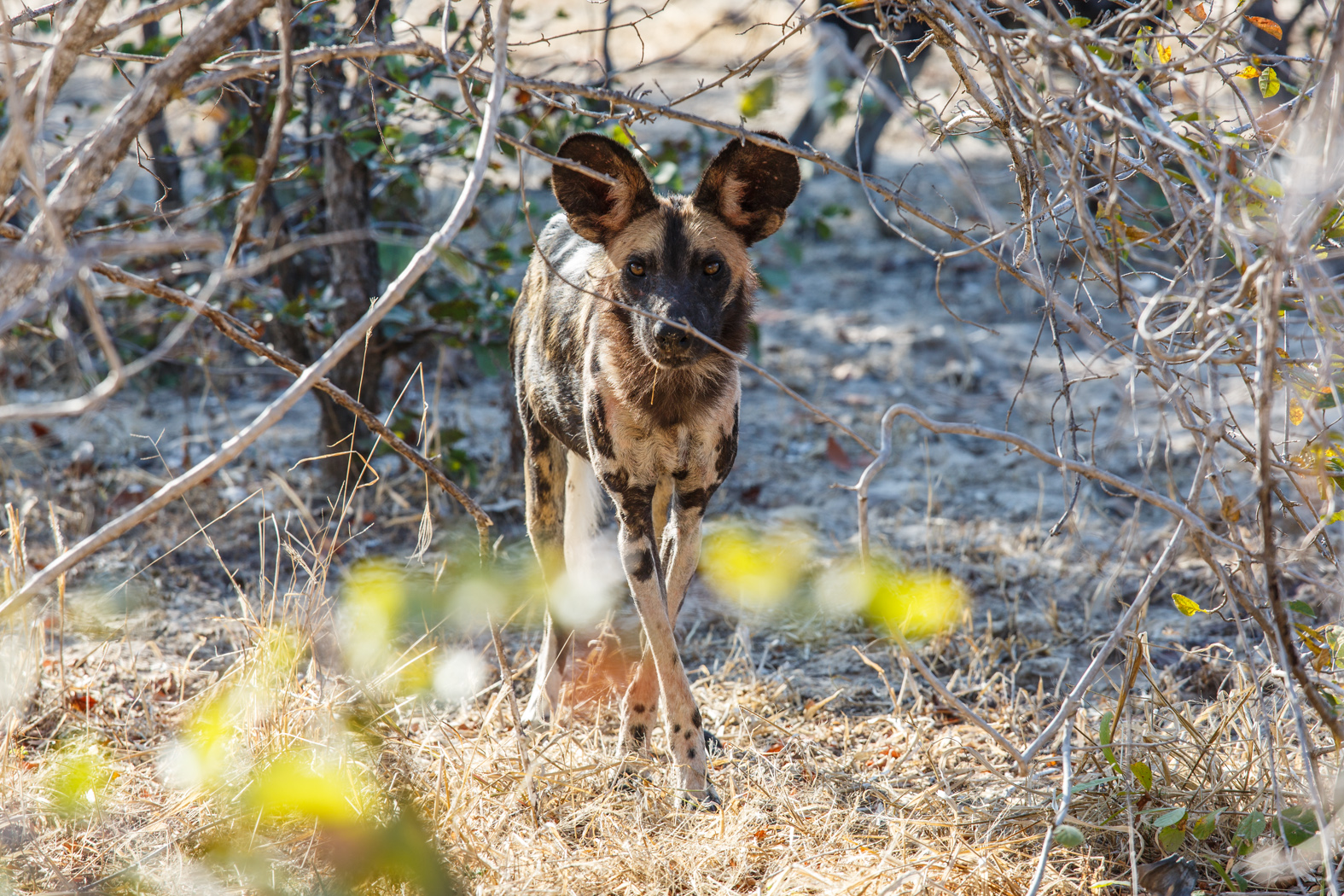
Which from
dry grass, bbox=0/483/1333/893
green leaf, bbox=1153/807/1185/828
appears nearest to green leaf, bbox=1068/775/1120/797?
dry grass, bbox=0/483/1333/893

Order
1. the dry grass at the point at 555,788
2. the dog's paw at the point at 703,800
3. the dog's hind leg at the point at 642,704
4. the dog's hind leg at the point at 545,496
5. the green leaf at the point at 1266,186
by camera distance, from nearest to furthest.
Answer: the green leaf at the point at 1266,186 < the dry grass at the point at 555,788 < the dog's paw at the point at 703,800 < the dog's hind leg at the point at 642,704 < the dog's hind leg at the point at 545,496

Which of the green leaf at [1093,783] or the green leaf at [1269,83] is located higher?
the green leaf at [1269,83]

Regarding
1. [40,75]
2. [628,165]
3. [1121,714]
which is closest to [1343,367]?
Answer: [1121,714]

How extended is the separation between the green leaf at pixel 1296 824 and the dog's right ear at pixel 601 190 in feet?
7.69

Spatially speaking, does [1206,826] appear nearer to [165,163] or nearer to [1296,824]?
[1296,824]

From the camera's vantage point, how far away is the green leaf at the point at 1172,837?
2.71 metres

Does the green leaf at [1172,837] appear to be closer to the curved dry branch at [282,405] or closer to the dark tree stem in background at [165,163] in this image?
the curved dry branch at [282,405]

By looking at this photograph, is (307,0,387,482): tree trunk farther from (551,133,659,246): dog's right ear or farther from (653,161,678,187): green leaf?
(551,133,659,246): dog's right ear

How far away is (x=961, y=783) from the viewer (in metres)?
3.37

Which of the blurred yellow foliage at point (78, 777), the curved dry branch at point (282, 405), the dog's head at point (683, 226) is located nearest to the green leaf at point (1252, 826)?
the dog's head at point (683, 226)

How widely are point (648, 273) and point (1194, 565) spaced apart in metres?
2.96

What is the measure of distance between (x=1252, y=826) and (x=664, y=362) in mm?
1876

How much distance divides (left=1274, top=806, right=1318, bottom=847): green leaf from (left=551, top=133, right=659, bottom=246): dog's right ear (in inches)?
92.3

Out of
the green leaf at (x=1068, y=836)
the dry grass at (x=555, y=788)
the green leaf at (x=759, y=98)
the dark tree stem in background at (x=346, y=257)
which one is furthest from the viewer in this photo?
the green leaf at (x=759, y=98)
